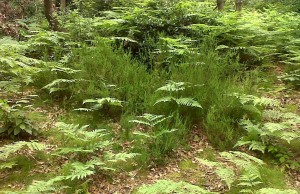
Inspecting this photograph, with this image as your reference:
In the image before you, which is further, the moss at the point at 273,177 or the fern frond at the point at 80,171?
the moss at the point at 273,177

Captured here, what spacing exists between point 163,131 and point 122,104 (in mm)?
1328

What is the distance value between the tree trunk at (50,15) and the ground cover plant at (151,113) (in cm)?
4

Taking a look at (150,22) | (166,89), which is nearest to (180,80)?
(166,89)

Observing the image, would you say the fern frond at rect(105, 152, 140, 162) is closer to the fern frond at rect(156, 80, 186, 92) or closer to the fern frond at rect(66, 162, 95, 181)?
the fern frond at rect(66, 162, 95, 181)

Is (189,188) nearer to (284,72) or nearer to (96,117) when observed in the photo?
(96,117)

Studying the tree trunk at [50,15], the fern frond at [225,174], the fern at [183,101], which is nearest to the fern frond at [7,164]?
the fern at [183,101]

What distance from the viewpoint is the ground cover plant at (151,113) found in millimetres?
3760

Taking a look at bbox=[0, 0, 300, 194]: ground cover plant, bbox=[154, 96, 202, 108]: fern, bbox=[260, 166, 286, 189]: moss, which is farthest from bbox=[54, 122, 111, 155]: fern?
bbox=[260, 166, 286, 189]: moss

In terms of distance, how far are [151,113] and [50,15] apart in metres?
4.64

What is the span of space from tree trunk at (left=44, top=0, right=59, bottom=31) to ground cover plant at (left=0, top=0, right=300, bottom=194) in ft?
0.12

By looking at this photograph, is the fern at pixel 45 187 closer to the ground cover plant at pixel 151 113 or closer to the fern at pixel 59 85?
the ground cover plant at pixel 151 113

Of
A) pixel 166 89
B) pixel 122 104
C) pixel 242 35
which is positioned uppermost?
pixel 242 35

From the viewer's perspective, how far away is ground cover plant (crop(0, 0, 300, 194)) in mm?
3760

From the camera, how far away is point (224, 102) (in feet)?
15.8
